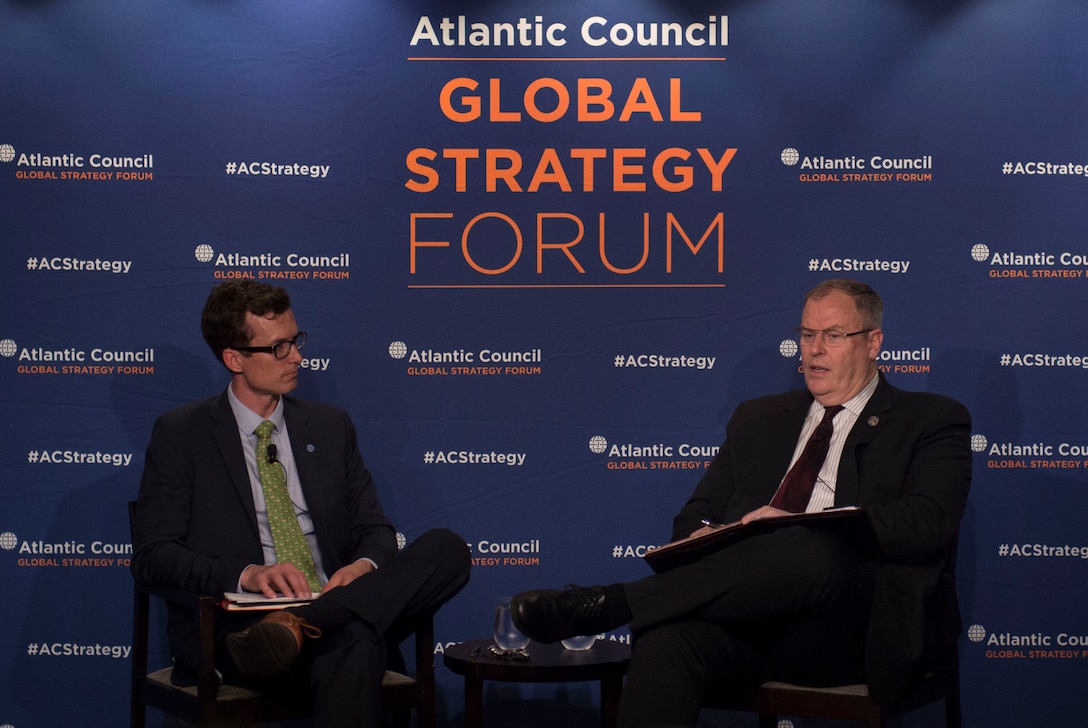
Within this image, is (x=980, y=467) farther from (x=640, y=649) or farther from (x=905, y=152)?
Result: (x=640, y=649)

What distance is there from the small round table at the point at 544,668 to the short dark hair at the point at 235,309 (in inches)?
42.9

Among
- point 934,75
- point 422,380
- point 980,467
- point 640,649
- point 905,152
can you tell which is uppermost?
point 934,75

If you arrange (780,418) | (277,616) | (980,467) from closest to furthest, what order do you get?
(277,616) < (780,418) < (980,467)

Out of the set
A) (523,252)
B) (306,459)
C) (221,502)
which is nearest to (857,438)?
(523,252)

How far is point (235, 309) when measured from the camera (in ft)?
11.2

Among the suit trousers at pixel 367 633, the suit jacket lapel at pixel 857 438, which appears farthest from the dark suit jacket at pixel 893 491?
the suit trousers at pixel 367 633

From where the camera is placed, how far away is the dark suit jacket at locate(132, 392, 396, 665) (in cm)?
317

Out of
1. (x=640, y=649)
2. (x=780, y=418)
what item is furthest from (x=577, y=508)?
(x=640, y=649)

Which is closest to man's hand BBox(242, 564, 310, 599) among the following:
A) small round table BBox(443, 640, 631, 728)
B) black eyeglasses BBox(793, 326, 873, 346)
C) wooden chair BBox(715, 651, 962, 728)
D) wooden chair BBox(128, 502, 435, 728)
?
wooden chair BBox(128, 502, 435, 728)

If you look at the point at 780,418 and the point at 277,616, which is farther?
the point at 780,418

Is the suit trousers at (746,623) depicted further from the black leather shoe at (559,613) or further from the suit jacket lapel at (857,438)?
the suit jacket lapel at (857,438)

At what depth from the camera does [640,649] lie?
286 centimetres

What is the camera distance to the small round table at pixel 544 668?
10.2 ft

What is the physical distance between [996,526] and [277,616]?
2.55 metres
